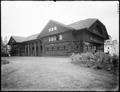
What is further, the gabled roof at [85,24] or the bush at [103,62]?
the gabled roof at [85,24]

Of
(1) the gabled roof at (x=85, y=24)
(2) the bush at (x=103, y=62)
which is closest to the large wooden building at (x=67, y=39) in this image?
(1) the gabled roof at (x=85, y=24)

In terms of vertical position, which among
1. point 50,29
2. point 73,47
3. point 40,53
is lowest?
point 40,53

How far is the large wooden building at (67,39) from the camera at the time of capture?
20797 mm

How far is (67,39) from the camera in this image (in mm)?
21406

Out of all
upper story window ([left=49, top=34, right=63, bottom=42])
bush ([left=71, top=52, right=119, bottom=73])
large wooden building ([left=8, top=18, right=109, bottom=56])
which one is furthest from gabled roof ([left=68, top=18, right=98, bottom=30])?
bush ([left=71, top=52, right=119, bottom=73])

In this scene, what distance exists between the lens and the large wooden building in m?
20.8

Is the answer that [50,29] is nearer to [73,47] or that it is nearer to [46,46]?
[46,46]

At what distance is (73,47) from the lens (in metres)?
20.3

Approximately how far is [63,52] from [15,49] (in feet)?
73.0

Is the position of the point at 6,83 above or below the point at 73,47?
below

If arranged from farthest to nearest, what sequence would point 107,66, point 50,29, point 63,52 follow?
point 50,29
point 63,52
point 107,66

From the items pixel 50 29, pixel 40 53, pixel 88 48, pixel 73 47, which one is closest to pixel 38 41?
pixel 40 53

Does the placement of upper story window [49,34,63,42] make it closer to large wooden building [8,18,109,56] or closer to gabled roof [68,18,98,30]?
large wooden building [8,18,109,56]

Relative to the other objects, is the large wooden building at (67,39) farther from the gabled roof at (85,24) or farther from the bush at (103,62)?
the bush at (103,62)
